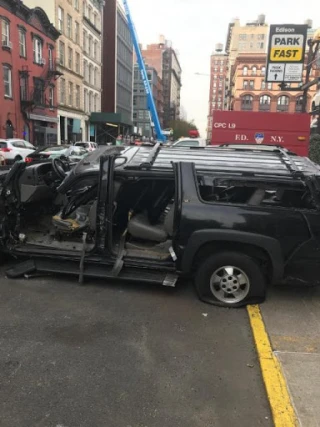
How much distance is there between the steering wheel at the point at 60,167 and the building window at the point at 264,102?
9821 centimetres

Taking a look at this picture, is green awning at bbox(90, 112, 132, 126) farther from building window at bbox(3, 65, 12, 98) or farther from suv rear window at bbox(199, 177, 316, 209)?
suv rear window at bbox(199, 177, 316, 209)

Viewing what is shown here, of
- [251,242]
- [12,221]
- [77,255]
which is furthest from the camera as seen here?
[12,221]

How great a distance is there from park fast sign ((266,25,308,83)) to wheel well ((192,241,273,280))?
1659 centimetres

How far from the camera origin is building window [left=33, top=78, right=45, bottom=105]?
109 ft

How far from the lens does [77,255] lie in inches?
196

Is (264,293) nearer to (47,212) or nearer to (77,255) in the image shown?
(77,255)

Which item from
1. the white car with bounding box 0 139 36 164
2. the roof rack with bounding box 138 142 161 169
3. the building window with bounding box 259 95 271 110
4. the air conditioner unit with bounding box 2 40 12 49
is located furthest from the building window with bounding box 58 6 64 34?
the building window with bounding box 259 95 271 110

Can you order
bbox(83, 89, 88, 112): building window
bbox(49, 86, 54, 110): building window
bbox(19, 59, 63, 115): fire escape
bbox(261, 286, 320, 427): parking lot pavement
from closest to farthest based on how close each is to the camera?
1. bbox(261, 286, 320, 427): parking lot pavement
2. bbox(19, 59, 63, 115): fire escape
3. bbox(49, 86, 54, 110): building window
4. bbox(83, 89, 88, 112): building window

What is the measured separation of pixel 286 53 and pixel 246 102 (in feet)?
271

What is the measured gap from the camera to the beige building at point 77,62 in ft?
132

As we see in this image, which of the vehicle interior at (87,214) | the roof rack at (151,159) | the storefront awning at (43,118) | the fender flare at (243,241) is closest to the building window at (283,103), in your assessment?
the storefront awning at (43,118)

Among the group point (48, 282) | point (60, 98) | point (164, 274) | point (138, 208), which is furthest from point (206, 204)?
point (60, 98)

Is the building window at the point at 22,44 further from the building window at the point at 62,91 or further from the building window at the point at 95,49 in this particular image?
the building window at the point at 95,49

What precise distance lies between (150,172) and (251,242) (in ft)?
4.48
